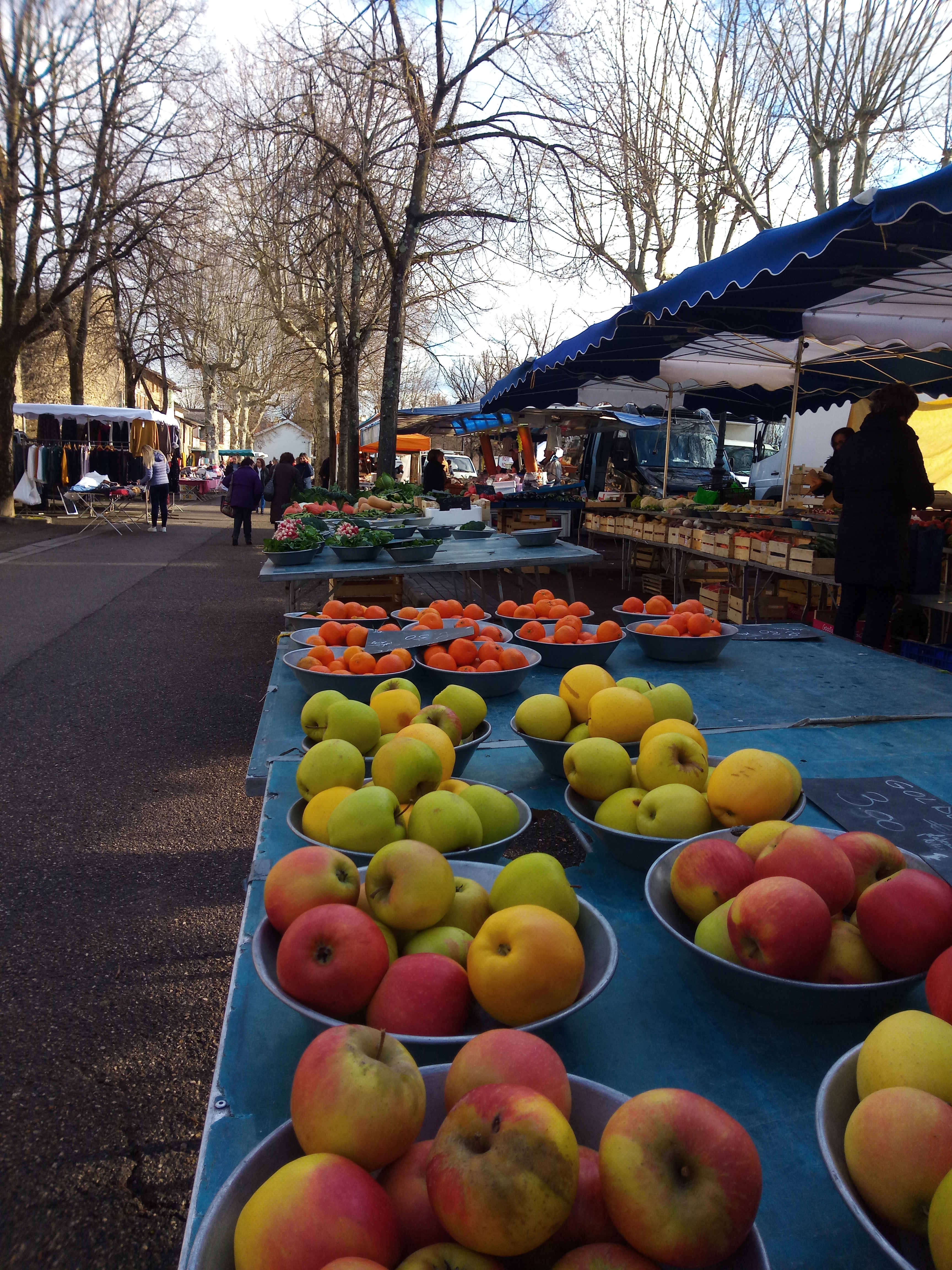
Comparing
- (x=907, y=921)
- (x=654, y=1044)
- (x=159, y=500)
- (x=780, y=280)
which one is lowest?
(x=654, y=1044)

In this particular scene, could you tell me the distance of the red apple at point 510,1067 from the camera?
0.79 metres

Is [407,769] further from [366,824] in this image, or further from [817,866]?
[817,866]

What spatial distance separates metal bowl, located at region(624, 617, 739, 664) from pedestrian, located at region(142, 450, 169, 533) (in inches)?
799

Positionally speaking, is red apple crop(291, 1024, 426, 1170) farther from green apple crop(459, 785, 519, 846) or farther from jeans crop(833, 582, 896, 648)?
jeans crop(833, 582, 896, 648)

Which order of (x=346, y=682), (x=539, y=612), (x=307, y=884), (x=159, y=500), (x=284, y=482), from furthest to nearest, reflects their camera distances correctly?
1. (x=159, y=500)
2. (x=284, y=482)
3. (x=539, y=612)
4. (x=346, y=682)
5. (x=307, y=884)

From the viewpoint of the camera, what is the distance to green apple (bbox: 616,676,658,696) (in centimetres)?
206

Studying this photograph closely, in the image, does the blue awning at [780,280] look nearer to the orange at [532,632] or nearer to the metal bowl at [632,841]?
the orange at [532,632]

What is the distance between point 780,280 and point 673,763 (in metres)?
6.00

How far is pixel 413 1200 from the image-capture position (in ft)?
2.42

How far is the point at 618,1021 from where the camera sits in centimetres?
114

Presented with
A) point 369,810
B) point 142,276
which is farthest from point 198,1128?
point 142,276

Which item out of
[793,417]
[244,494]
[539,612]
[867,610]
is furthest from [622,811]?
[244,494]

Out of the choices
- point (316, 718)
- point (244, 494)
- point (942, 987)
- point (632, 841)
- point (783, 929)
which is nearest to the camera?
point (942, 987)

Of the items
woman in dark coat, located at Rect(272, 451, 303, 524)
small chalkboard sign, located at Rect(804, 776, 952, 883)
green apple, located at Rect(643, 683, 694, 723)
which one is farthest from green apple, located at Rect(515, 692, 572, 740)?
woman in dark coat, located at Rect(272, 451, 303, 524)
